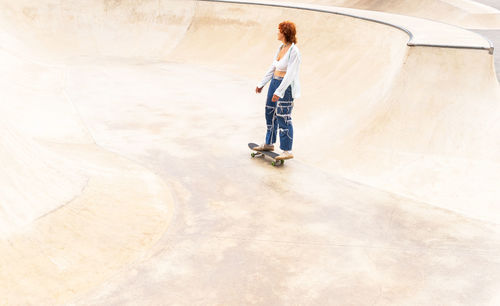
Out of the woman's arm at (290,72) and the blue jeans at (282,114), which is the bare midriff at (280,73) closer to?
the blue jeans at (282,114)

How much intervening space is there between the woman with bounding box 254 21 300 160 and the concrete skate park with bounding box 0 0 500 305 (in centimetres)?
46

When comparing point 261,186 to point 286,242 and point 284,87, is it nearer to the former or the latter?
point 284,87

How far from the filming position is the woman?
20.9 ft

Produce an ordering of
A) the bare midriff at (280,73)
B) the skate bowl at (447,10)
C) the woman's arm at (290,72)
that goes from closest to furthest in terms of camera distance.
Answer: the woman's arm at (290,72) → the bare midriff at (280,73) → the skate bowl at (447,10)

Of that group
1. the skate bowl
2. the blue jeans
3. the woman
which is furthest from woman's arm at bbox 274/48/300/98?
the skate bowl

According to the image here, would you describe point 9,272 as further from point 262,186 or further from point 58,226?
point 262,186

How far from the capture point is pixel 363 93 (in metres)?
8.88

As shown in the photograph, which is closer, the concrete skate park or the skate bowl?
the concrete skate park

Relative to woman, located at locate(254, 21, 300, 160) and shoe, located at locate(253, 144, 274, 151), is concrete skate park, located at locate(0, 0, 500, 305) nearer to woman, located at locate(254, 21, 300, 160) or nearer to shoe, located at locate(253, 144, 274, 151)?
shoe, located at locate(253, 144, 274, 151)

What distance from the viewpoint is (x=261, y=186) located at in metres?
6.11

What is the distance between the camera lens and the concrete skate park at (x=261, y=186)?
393 cm

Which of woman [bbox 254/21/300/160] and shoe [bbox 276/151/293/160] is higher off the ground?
woman [bbox 254/21/300/160]

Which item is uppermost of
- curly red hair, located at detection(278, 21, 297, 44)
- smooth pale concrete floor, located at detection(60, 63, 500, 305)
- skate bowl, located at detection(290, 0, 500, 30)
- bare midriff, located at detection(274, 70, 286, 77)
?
skate bowl, located at detection(290, 0, 500, 30)

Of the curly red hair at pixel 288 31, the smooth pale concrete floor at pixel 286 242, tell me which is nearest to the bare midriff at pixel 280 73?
the curly red hair at pixel 288 31
